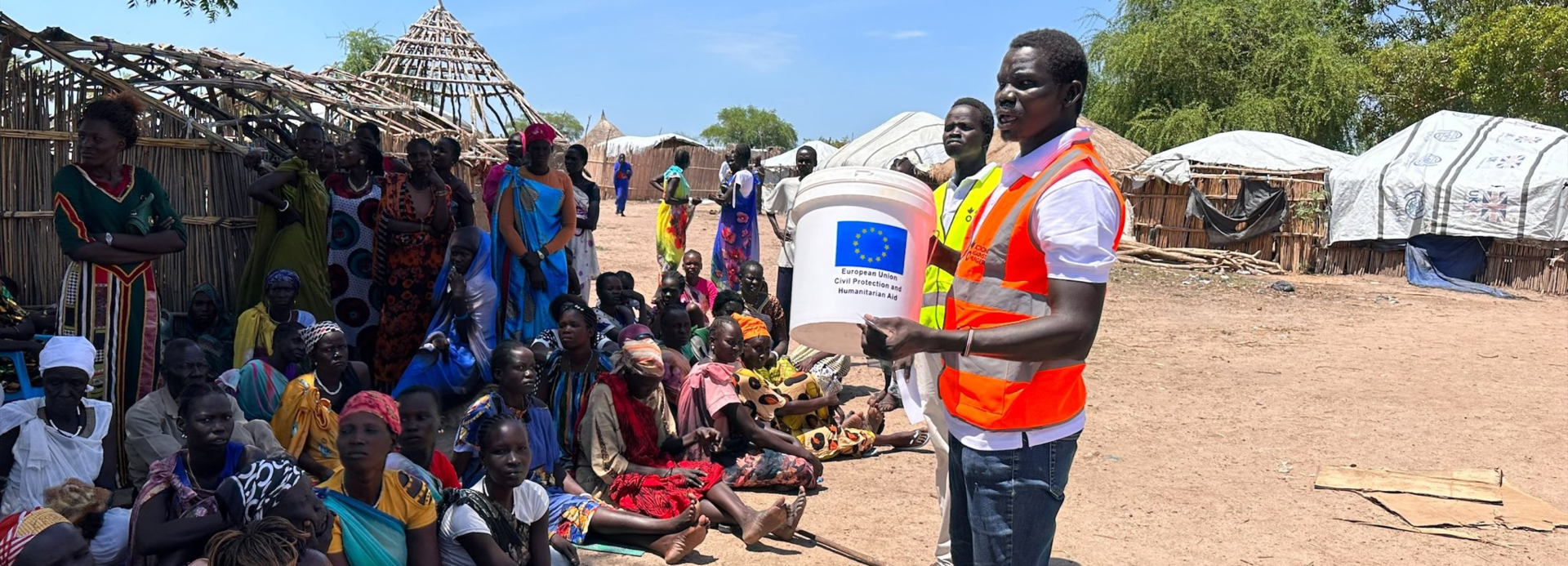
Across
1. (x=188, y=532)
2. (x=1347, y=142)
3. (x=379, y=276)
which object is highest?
(x=1347, y=142)

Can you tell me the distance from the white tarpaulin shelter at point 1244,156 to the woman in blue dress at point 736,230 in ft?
35.9

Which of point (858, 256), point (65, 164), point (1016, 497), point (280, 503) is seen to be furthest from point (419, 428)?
point (65, 164)

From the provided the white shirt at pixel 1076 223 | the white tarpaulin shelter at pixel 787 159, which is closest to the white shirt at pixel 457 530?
the white shirt at pixel 1076 223

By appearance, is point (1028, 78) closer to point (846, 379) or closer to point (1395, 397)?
point (846, 379)

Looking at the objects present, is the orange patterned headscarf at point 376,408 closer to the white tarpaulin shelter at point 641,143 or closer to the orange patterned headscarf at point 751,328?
the orange patterned headscarf at point 751,328

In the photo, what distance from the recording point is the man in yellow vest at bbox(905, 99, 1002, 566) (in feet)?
8.52

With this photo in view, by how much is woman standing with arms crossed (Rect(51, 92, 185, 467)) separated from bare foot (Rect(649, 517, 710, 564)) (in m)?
2.27

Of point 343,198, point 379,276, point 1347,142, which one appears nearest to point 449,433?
point 379,276

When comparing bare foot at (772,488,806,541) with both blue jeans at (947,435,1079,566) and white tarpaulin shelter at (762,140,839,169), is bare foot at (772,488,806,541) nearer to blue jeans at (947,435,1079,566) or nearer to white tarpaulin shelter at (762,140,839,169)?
blue jeans at (947,435,1079,566)

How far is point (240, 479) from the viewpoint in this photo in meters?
2.95

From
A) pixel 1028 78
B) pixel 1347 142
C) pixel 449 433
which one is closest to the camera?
pixel 1028 78

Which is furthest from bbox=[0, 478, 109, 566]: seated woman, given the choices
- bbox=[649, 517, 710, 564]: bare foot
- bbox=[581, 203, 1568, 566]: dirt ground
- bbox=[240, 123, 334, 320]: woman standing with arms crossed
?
bbox=[240, 123, 334, 320]: woman standing with arms crossed

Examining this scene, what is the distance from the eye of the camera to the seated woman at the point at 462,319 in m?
5.66

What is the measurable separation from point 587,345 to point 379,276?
1.94 metres
